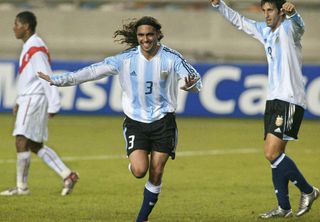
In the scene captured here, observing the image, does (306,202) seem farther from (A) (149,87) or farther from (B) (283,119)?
(A) (149,87)

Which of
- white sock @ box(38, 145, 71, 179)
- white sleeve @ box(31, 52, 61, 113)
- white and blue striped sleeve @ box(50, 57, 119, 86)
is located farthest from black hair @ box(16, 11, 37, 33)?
white and blue striped sleeve @ box(50, 57, 119, 86)

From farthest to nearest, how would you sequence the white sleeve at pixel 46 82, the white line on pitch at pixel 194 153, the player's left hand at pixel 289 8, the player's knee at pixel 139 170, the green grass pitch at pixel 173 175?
the white line on pitch at pixel 194 153 < the white sleeve at pixel 46 82 < the green grass pitch at pixel 173 175 < the player's left hand at pixel 289 8 < the player's knee at pixel 139 170

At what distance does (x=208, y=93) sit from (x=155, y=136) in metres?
13.8

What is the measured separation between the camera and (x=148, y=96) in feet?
34.8

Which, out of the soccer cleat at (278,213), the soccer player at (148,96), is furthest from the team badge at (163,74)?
the soccer cleat at (278,213)

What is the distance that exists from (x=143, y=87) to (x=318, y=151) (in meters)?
9.05

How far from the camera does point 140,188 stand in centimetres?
1415

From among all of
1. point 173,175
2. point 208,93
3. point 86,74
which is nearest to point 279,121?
point 86,74

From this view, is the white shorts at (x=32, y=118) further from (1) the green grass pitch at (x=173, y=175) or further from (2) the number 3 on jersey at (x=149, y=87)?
(2) the number 3 on jersey at (x=149, y=87)

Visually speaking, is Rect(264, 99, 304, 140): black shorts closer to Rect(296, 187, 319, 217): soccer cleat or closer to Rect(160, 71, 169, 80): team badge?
Rect(296, 187, 319, 217): soccer cleat

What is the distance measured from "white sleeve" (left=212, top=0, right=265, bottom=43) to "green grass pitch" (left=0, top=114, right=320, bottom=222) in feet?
6.65

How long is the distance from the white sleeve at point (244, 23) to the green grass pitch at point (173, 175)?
2027 mm

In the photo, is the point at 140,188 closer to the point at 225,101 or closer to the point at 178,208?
the point at 178,208

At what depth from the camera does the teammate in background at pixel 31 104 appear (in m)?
13.4
